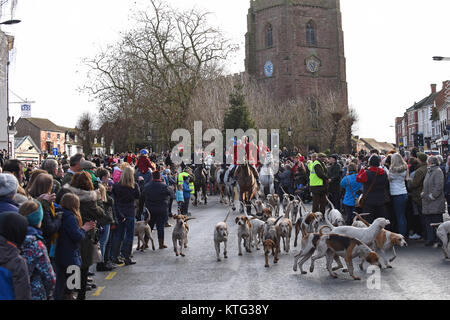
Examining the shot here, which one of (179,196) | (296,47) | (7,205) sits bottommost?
(179,196)

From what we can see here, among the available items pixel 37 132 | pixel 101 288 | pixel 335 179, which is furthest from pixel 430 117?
pixel 101 288

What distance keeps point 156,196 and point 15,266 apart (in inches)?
293

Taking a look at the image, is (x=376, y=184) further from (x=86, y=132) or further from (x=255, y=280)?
(x=86, y=132)

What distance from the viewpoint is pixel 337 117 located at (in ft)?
205

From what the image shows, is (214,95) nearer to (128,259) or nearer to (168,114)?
(168,114)

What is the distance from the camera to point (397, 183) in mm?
11773

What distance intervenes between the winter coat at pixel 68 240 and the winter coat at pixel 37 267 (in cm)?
107

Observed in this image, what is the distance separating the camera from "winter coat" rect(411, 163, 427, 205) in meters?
11.8

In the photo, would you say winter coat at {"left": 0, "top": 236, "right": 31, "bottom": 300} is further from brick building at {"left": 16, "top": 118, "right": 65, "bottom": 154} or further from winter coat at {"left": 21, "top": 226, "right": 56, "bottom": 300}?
brick building at {"left": 16, "top": 118, "right": 65, "bottom": 154}

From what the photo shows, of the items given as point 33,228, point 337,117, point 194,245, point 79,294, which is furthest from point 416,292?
point 337,117

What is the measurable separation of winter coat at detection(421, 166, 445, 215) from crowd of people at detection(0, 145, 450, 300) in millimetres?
19

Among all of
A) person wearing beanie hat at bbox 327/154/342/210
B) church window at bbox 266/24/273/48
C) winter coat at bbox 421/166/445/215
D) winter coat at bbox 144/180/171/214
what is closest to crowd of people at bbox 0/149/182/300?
winter coat at bbox 144/180/171/214

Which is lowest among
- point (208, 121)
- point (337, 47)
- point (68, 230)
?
point (68, 230)

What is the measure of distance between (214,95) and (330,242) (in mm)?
40366
